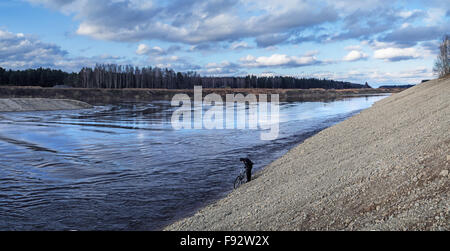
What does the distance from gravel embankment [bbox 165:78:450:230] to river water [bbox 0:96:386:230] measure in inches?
69.8

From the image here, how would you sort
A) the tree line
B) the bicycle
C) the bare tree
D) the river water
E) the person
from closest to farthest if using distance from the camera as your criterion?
the river water < the person < the bicycle < the bare tree < the tree line

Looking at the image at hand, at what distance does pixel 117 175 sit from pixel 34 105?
47.8 metres

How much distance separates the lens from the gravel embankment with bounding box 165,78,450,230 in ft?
17.2

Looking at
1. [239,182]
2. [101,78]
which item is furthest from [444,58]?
[101,78]

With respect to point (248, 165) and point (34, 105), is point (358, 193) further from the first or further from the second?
point (34, 105)

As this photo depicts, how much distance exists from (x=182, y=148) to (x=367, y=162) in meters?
12.4

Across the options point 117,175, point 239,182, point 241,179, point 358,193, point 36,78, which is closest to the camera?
point 358,193

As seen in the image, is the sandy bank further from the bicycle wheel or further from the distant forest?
the distant forest

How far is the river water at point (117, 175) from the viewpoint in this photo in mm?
8930

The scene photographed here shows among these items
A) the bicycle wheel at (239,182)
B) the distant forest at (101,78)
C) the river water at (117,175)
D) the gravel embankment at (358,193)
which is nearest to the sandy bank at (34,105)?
the river water at (117,175)

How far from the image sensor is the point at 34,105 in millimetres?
52812

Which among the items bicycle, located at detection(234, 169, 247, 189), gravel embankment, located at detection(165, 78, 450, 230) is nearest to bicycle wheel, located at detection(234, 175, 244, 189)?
bicycle, located at detection(234, 169, 247, 189)
